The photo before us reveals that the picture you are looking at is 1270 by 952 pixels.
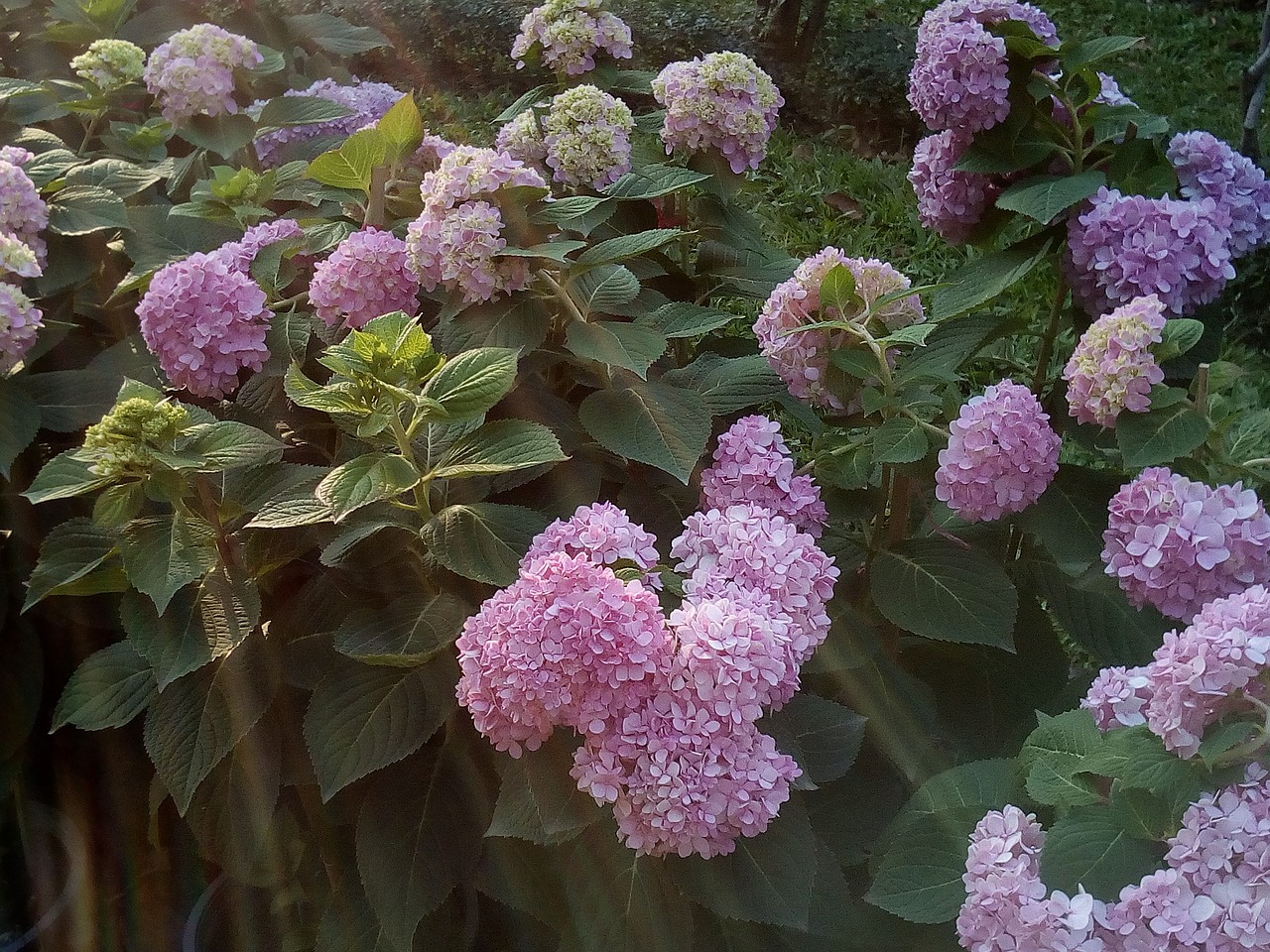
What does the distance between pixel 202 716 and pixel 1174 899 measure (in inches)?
46.1

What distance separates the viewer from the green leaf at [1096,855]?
1.03 metres

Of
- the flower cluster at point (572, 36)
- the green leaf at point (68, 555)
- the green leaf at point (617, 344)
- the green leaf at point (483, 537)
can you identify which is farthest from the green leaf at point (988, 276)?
the green leaf at point (68, 555)

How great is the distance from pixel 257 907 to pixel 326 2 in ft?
25.1

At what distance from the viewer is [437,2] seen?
7879mm

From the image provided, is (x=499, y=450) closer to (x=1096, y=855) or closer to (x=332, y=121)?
(x=1096, y=855)

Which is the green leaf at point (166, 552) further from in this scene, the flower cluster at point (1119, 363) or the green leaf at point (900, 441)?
the flower cluster at point (1119, 363)

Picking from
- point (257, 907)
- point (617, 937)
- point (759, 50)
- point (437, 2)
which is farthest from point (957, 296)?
point (437, 2)

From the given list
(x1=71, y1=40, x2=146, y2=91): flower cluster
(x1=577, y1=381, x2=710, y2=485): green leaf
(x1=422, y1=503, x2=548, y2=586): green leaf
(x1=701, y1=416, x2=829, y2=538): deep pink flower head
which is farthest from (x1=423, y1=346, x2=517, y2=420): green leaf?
(x1=71, y1=40, x2=146, y2=91): flower cluster

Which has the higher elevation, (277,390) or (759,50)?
(277,390)

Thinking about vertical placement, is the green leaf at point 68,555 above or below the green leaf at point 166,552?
below

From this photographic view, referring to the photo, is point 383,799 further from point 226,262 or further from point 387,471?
point 226,262

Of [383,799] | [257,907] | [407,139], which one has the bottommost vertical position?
[257,907]

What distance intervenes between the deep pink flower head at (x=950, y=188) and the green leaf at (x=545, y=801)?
115 cm

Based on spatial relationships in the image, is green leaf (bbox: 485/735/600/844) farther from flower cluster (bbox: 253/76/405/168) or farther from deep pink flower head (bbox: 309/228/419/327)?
flower cluster (bbox: 253/76/405/168)
